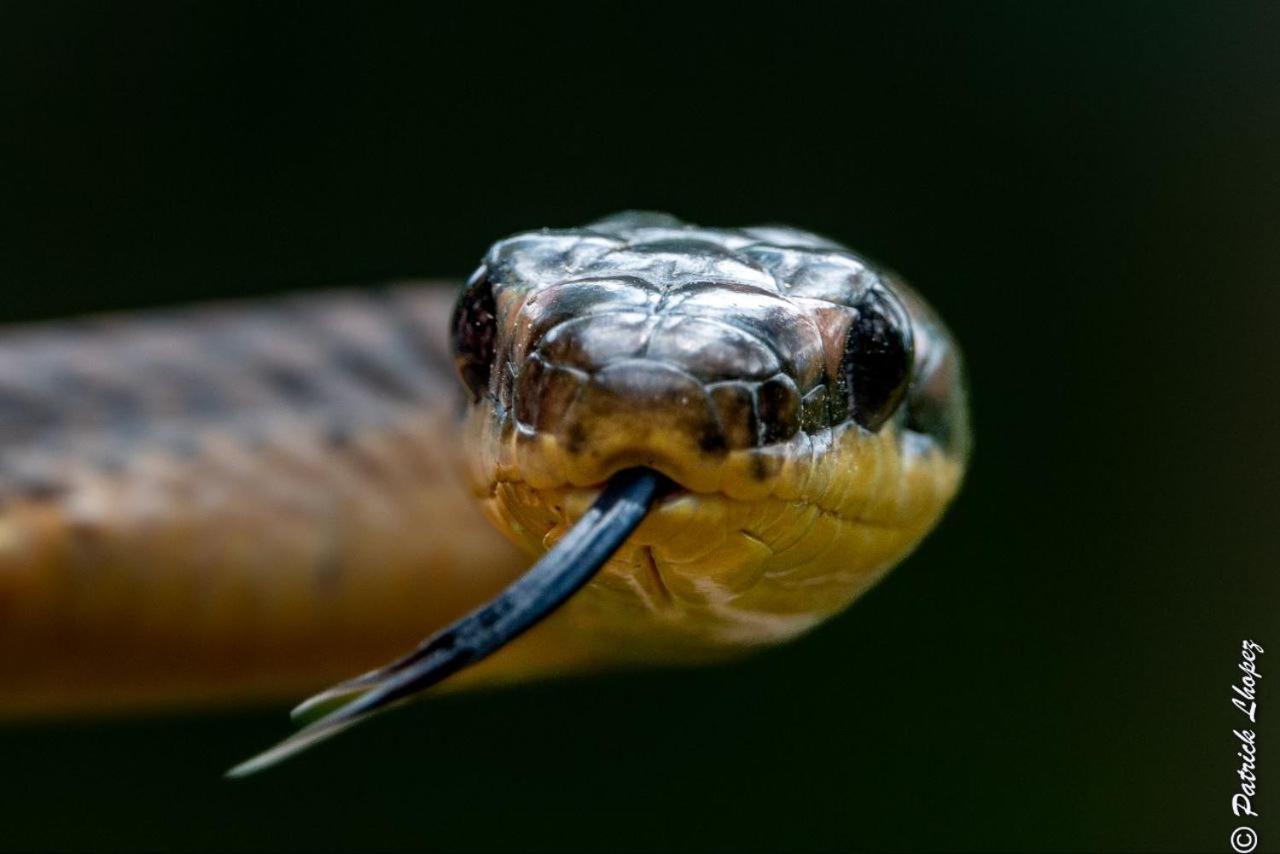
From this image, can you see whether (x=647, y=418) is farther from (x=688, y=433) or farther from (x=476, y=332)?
(x=476, y=332)

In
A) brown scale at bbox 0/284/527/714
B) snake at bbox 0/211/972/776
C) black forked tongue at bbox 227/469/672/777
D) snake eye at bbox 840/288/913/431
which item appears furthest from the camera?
brown scale at bbox 0/284/527/714

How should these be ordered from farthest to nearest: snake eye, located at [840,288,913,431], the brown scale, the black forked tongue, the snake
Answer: the brown scale → snake eye, located at [840,288,913,431] → the snake → the black forked tongue

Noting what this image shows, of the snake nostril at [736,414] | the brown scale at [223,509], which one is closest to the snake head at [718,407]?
the snake nostril at [736,414]

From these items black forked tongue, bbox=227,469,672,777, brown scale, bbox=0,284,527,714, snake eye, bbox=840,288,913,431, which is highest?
snake eye, bbox=840,288,913,431

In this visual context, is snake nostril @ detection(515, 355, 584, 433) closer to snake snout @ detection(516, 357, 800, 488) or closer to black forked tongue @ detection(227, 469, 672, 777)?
snake snout @ detection(516, 357, 800, 488)

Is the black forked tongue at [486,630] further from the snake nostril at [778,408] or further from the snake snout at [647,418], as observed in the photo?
the snake nostril at [778,408]

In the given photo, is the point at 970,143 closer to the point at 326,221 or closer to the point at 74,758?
the point at 326,221

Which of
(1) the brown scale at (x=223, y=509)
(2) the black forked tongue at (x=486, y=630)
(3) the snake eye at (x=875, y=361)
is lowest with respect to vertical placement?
(1) the brown scale at (x=223, y=509)

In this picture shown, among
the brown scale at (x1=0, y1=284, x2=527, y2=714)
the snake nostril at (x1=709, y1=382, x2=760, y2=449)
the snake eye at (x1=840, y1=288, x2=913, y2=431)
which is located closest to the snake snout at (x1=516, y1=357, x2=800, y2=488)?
the snake nostril at (x1=709, y1=382, x2=760, y2=449)

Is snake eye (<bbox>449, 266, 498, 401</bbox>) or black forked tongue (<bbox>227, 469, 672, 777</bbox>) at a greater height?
snake eye (<bbox>449, 266, 498, 401</bbox>)
